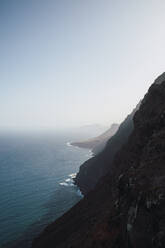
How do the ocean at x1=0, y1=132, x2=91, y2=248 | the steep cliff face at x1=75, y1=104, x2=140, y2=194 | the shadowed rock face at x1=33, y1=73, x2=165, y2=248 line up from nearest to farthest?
the shadowed rock face at x1=33, y1=73, x2=165, y2=248
the ocean at x1=0, y1=132, x2=91, y2=248
the steep cliff face at x1=75, y1=104, x2=140, y2=194

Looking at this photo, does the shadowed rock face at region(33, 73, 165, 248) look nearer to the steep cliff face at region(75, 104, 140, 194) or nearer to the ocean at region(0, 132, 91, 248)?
the ocean at region(0, 132, 91, 248)

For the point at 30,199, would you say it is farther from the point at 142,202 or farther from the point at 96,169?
the point at 142,202

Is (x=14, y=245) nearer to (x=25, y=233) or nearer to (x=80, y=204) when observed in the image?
(x=25, y=233)

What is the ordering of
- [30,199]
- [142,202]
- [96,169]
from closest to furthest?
[142,202] < [30,199] < [96,169]

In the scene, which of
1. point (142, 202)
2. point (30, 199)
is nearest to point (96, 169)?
point (30, 199)

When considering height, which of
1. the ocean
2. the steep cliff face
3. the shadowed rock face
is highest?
the shadowed rock face

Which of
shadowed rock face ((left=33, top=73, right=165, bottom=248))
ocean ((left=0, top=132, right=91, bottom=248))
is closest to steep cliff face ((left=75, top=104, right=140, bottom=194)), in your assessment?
ocean ((left=0, top=132, right=91, bottom=248))

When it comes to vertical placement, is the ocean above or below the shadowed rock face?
below

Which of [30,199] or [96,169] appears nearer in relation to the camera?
[30,199]

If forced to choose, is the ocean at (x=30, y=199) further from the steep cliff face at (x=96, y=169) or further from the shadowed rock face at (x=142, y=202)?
the shadowed rock face at (x=142, y=202)

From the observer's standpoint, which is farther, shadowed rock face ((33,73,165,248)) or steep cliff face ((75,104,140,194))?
steep cliff face ((75,104,140,194))

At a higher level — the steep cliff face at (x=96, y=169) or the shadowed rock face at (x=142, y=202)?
the shadowed rock face at (x=142, y=202)

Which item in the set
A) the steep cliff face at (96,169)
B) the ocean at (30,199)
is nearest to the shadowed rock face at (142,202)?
the ocean at (30,199)

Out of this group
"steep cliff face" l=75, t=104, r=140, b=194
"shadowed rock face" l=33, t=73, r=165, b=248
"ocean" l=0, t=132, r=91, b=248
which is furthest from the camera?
"steep cliff face" l=75, t=104, r=140, b=194
